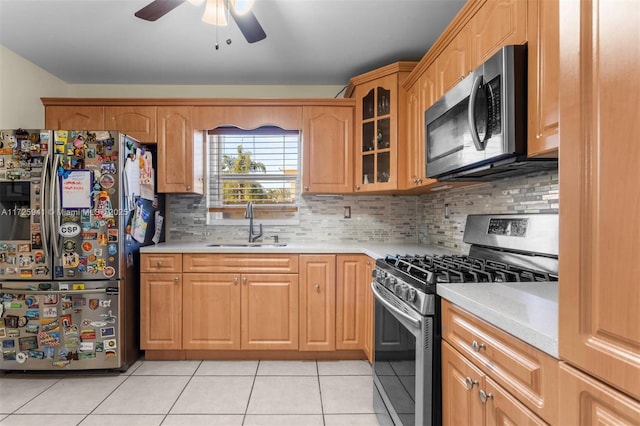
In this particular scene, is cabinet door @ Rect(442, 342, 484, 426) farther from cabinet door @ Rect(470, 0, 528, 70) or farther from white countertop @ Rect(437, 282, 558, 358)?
cabinet door @ Rect(470, 0, 528, 70)

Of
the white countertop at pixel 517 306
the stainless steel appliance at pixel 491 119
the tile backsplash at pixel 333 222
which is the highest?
the stainless steel appliance at pixel 491 119

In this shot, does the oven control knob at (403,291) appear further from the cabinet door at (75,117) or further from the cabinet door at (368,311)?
the cabinet door at (75,117)

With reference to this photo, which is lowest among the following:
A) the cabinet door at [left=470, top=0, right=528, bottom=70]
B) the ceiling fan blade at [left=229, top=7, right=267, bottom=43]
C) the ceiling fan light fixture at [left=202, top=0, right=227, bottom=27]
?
the cabinet door at [left=470, top=0, right=528, bottom=70]

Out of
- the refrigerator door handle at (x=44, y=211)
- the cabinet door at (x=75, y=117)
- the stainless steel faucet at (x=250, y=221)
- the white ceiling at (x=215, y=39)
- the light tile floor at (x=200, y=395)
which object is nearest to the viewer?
the light tile floor at (x=200, y=395)

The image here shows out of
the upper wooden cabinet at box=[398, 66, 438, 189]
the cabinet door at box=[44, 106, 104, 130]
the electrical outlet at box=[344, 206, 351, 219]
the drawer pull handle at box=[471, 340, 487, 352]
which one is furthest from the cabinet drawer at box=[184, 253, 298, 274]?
the drawer pull handle at box=[471, 340, 487, 352]

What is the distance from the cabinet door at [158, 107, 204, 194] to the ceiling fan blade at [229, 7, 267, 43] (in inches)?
50.9

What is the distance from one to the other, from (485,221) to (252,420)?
1743 mm

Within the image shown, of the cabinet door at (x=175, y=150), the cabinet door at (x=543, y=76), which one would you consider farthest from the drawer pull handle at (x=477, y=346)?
the cabinet door at (x=175, y=150)

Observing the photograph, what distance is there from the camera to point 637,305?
56 cm

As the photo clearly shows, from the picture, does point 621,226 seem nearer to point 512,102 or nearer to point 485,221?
point 512,102

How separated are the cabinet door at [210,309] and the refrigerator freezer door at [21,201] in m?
0.98

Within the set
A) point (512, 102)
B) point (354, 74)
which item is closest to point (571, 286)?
point (512, 102)

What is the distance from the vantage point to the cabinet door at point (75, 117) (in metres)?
3.00

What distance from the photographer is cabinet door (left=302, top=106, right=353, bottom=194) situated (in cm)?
302
